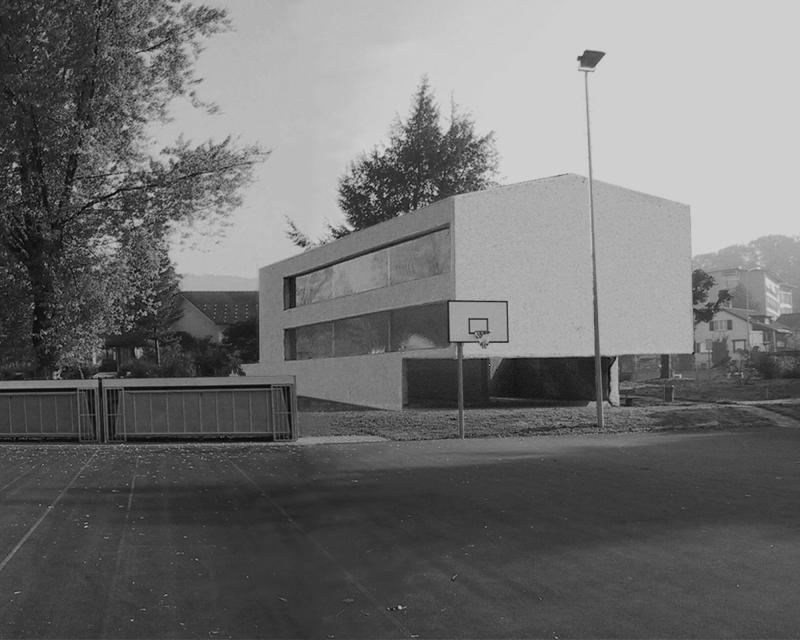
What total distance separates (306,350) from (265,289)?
212 inches

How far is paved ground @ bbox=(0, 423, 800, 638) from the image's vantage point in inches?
216

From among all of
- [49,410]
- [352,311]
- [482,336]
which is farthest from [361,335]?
[49,410]

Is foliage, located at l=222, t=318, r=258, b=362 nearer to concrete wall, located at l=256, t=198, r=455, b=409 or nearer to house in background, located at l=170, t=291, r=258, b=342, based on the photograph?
concrete wall, located at l=256, t=198, r=455, b=409

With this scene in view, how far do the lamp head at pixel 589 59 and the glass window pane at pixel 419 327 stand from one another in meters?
9.17

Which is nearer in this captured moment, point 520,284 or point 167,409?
point 167,409

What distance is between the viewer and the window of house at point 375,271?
94.5ft

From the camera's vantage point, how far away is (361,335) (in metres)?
33.5

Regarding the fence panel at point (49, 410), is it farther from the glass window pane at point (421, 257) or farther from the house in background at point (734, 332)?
the house in background at point (734, 332)

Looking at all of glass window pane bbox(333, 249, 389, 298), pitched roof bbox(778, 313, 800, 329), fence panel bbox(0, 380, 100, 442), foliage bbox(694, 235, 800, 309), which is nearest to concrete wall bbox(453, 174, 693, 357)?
glass window pane bbox(333, 249, 389, 298)

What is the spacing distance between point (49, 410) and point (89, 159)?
9235mm

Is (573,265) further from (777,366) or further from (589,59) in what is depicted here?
(777,366)

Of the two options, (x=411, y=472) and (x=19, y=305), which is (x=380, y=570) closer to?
(x=411, y=472)

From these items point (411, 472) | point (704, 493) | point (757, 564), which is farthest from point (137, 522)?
point (704, 493)

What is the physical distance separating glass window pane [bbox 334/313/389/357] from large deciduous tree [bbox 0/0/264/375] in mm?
6769
